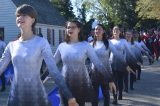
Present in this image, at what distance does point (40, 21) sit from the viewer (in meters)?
36.3

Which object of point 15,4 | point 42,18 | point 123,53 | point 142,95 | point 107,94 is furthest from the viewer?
point 42,18

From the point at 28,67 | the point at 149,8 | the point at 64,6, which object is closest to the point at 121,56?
the point at 28,67

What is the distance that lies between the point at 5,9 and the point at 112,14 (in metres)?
38.5

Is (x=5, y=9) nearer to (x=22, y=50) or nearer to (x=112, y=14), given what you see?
(x=22, y=50)

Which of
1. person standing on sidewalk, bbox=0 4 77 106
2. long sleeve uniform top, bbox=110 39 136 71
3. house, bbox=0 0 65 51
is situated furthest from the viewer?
house, bbox=0 0 65 51

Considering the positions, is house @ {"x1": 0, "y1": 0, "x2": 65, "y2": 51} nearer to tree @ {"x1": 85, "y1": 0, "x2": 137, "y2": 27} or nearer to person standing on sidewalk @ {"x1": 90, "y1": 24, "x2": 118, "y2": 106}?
person standing on sidewalk @ {"x1": 90, "y1": 24, "x2": 118, "y2": 106}

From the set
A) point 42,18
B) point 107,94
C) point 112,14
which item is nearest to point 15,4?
point 42,18

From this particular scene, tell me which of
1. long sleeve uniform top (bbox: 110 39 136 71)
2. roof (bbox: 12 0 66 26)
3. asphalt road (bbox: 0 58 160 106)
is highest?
roof (bbox: 12 0 66 26)

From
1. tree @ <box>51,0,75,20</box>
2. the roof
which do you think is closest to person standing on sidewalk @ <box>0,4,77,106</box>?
the roof

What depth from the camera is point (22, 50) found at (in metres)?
5.26

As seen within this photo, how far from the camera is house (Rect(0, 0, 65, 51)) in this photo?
111 feet

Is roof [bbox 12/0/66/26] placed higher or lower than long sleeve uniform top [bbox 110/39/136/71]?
higher

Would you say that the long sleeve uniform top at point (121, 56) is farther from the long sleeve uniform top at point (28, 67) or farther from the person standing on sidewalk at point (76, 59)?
the long sleeve uniform top at point (28, 67)

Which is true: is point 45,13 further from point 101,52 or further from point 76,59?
point 76,59
